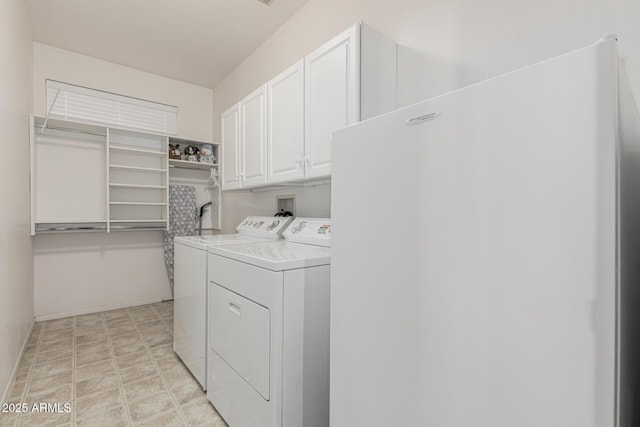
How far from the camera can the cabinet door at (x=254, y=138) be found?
7.59 feet

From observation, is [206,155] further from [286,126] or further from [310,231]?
[310,231]

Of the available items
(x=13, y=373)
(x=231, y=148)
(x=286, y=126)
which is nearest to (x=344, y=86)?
(x=286, y=126)

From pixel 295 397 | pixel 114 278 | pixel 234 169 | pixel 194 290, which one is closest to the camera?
pixel 295 397

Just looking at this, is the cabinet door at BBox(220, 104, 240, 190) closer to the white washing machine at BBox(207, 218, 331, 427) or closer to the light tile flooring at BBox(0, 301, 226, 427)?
the white washing machine at BBox(207, 218, 331, 427)

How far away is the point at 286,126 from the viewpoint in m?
2.07

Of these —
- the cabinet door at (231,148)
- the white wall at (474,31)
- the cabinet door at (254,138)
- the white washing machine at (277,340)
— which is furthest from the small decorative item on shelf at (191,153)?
the white washing machine at (277,340)

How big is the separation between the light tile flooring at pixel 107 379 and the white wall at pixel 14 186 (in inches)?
6.2

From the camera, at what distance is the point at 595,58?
525 mm

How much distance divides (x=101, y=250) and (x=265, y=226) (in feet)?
7.39

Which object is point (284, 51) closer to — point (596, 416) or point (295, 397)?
point (295, 397)

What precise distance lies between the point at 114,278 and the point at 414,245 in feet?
12.4

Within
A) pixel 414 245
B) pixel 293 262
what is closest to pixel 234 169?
pixel 293 262

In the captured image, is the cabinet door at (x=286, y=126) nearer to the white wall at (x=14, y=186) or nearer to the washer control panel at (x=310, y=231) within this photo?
the washer control panel at (x=310, y=231)

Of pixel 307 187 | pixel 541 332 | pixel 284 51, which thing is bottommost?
pixel 541 332
